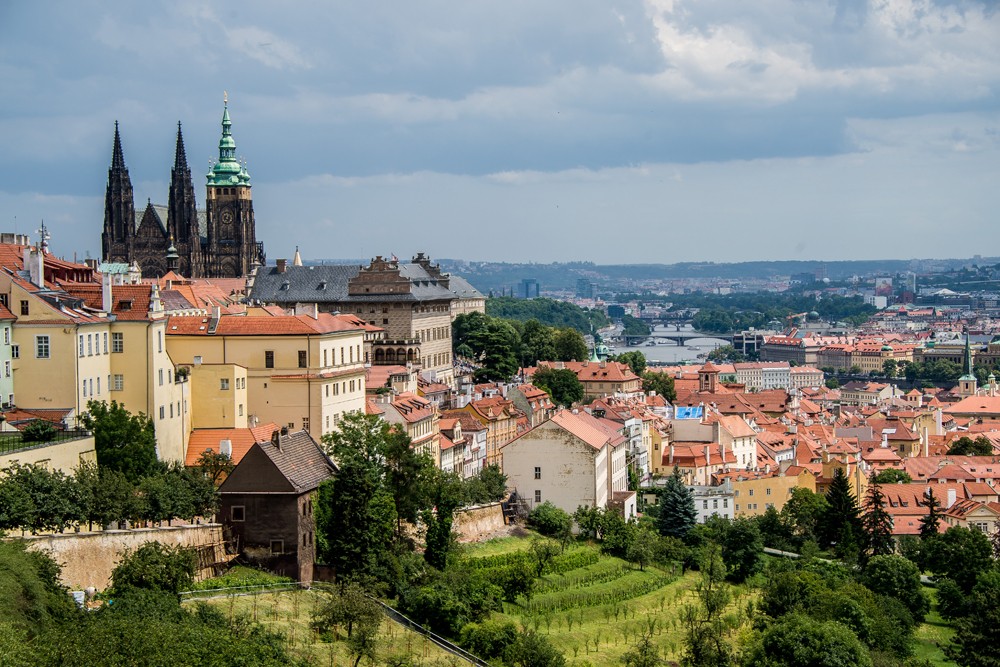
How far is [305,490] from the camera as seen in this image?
49.0 meters

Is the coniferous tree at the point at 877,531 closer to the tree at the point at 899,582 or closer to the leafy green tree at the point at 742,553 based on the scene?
the tree at the point at 899,582

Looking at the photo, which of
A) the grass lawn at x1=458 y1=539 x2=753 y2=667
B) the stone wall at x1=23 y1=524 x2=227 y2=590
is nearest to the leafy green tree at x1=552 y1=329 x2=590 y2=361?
the grass lawn at x1=458 y1=539 x2=753 y2=667

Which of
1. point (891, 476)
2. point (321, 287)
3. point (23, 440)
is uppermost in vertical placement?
point (321, 287)

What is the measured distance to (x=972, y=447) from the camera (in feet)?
408

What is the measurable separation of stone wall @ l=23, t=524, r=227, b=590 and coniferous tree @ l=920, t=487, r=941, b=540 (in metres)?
48.1

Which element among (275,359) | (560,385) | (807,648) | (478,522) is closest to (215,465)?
(275,359)

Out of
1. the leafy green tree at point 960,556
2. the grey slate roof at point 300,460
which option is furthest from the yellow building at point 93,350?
the leafy green tree at point 960,556

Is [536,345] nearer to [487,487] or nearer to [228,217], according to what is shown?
[228,217]

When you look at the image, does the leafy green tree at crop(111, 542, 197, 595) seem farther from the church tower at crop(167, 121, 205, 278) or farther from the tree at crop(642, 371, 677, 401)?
the church tower at crop(167, 121, 205, 278)

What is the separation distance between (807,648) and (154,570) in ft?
73.4

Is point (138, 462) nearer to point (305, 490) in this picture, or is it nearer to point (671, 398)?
point (305, 490)

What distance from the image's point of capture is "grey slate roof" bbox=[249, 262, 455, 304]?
10319 cm

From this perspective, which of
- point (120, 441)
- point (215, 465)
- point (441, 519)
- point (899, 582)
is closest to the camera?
point (120, 441)

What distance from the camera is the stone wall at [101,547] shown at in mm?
41906
